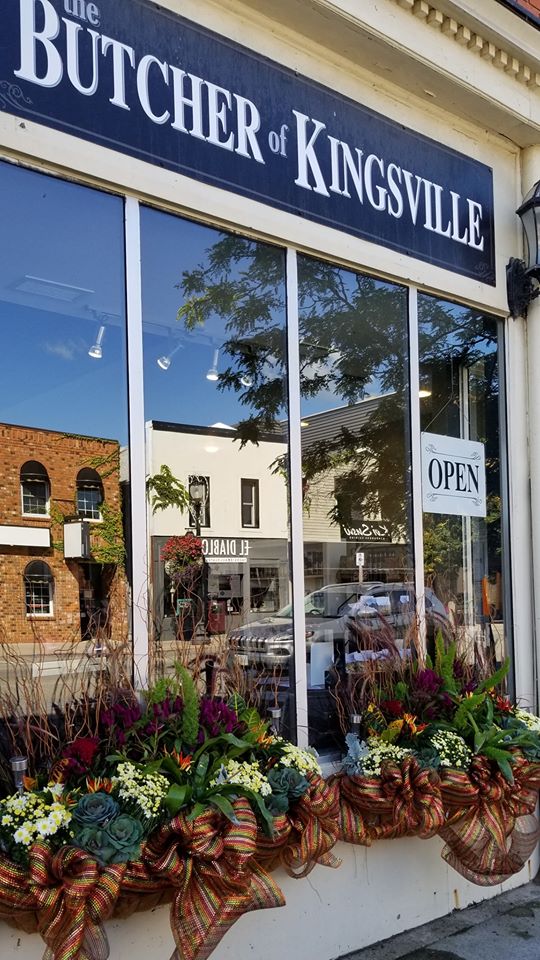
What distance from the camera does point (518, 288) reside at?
4.93m

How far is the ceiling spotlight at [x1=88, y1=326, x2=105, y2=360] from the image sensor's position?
4.27 metres

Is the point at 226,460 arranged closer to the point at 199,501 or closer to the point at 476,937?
the point at 199,501

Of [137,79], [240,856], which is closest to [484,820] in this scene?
[240,856]

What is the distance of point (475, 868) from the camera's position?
365 centimetres

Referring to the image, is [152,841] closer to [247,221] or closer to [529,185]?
[247,221]

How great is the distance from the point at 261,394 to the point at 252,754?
7.48 feet

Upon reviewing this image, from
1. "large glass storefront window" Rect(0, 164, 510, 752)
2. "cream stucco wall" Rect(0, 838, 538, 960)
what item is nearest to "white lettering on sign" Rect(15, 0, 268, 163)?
"large glass storefront window" Rect(0, 164, 510, 752)

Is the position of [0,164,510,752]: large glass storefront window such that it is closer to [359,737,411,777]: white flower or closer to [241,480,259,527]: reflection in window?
[241,480,259,527]: reflection in window

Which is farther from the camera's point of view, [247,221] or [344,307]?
[344,307]

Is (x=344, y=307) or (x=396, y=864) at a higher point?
(x=344, y=307)

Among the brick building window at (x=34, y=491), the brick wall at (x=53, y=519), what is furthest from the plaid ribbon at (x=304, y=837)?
the brick building window at (x=34, y=491)

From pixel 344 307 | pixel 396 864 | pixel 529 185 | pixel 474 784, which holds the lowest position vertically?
pixel 396 864

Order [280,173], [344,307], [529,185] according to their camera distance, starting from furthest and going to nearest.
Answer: [529,185] → [344,307] → [280,173]

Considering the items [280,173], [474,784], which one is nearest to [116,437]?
[280,173]
